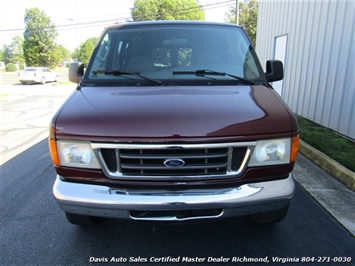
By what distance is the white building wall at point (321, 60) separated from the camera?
222 inches

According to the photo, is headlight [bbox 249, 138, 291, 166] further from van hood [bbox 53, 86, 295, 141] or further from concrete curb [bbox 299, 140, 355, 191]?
concrete curb [bbox 299, 140, 355, 191]

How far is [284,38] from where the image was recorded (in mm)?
8859

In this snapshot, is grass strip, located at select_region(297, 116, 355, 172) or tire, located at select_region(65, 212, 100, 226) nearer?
tire, located at select_region(65, 212, 100, 226)

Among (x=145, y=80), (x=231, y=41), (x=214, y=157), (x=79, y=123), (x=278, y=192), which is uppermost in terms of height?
(x=231, y=41)

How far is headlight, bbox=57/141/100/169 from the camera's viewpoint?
2.19m

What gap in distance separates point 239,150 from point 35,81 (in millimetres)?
25962

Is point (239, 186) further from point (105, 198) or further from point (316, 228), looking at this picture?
point (316, 228)

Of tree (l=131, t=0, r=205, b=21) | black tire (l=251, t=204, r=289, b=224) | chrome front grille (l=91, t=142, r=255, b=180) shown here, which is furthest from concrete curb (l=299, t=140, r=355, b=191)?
tree (l=131, t=0, r=205, b=21)

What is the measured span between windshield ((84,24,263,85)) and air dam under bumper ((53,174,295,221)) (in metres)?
1.12

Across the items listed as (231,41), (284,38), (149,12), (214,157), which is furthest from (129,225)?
(149,12)

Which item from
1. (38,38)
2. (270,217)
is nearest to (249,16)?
(38,38)

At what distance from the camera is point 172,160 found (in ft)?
6.98

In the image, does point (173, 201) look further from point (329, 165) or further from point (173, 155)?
point (329, 165)

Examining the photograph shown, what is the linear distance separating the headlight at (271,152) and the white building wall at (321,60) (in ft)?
13.2
